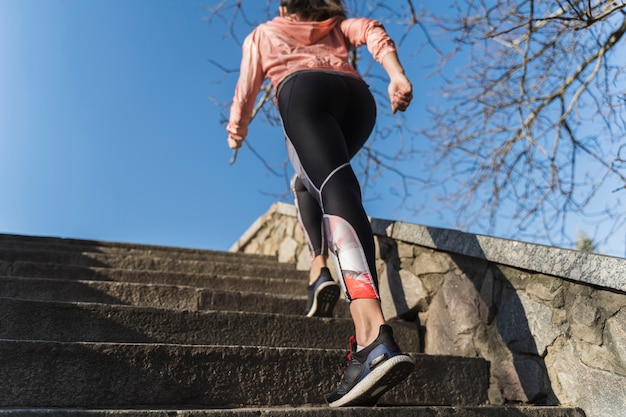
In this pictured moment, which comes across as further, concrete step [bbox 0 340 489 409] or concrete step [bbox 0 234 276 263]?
concrete step [bbox 0 234 276 263]

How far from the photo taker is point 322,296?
262cm

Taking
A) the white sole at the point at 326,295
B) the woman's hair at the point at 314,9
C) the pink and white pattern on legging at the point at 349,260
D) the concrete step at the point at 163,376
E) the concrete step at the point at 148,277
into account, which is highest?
the woman's hair at the point at 314,9

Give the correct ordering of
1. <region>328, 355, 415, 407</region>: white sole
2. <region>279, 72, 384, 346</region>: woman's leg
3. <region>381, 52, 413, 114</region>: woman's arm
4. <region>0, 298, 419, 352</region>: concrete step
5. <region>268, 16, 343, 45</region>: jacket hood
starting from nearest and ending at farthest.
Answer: <region>328, 355, 415, 407</region>: white sole, <region>279, 72, 384, 346</region>: woman's leg, <region>381, 52, 413, 114</region>: woman's arm, <region>0, 298, 419, 352</region>: concrete step, <region>268, 16, 343, 45</region>: jacket hood

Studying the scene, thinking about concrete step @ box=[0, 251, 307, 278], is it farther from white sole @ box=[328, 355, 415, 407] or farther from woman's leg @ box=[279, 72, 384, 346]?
white sole @ box=[328, 355, 415, 407]

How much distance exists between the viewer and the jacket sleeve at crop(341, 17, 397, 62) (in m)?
2.18

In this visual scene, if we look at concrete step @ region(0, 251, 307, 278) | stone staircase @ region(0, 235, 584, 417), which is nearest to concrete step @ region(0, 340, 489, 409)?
stone staircase @ region(0, 235, 584, 417)

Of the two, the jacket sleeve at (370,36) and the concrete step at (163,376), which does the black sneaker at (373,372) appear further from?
the jacket sleeve at (370,36)

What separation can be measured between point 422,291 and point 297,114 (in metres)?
1.28

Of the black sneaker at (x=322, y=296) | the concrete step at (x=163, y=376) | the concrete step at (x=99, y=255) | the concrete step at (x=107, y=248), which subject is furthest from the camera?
the concrete step at (x=107, y=248)

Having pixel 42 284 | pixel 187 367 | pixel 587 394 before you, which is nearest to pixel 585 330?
pixel 587 394

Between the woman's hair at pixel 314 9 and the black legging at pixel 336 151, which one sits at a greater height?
the woman's hair at pixel 314 9

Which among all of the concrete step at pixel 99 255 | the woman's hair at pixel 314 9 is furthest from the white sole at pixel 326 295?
the concrete step at pixel 99 255

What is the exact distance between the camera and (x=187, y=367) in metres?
1.82

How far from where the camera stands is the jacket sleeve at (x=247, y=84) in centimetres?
240
